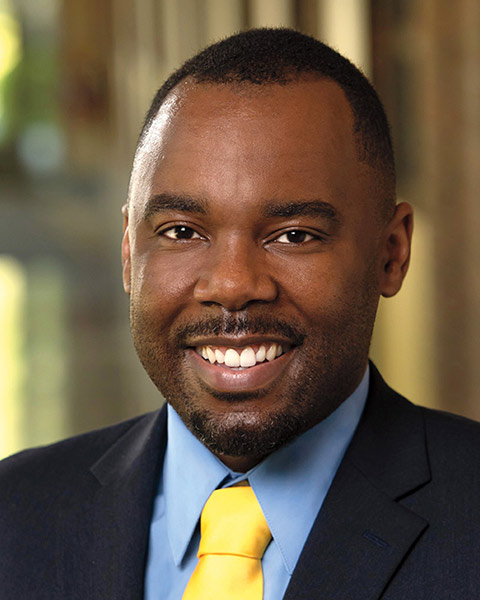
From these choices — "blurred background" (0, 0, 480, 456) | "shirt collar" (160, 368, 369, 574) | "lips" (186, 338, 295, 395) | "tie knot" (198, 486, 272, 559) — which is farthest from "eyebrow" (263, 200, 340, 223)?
"blurred background" (0, 0, 480, 456)

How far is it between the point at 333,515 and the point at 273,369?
28 cm

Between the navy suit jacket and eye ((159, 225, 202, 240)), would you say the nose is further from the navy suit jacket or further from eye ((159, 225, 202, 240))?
the navy suit jacket

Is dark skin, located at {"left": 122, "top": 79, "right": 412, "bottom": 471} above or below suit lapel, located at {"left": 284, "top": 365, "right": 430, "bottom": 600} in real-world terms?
above

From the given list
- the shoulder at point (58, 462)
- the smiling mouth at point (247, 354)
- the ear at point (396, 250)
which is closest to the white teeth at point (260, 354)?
the smiling mouth at point (247, 354)

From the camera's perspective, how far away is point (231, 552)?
5.02ft

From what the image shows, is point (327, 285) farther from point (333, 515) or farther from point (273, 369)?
point (333, 515)

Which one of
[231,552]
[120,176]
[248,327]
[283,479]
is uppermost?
[120,176]

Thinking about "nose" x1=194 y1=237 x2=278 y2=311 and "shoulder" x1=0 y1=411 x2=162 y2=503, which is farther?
"shoulder" x1=0 y1=411 x2=162 y2=503

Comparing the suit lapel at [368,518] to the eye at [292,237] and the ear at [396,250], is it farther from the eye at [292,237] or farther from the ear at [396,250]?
the eye at [292,237]

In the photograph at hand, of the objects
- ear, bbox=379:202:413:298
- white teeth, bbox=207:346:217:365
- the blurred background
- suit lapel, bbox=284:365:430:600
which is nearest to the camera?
suit lapel, bbox=284:365:430:600

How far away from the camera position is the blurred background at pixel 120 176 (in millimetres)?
3016

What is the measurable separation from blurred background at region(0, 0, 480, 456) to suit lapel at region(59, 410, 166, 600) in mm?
1542

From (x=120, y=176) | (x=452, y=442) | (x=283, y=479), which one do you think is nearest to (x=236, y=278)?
(x=283, y=479)

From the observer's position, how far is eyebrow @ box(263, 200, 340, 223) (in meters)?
1.50
